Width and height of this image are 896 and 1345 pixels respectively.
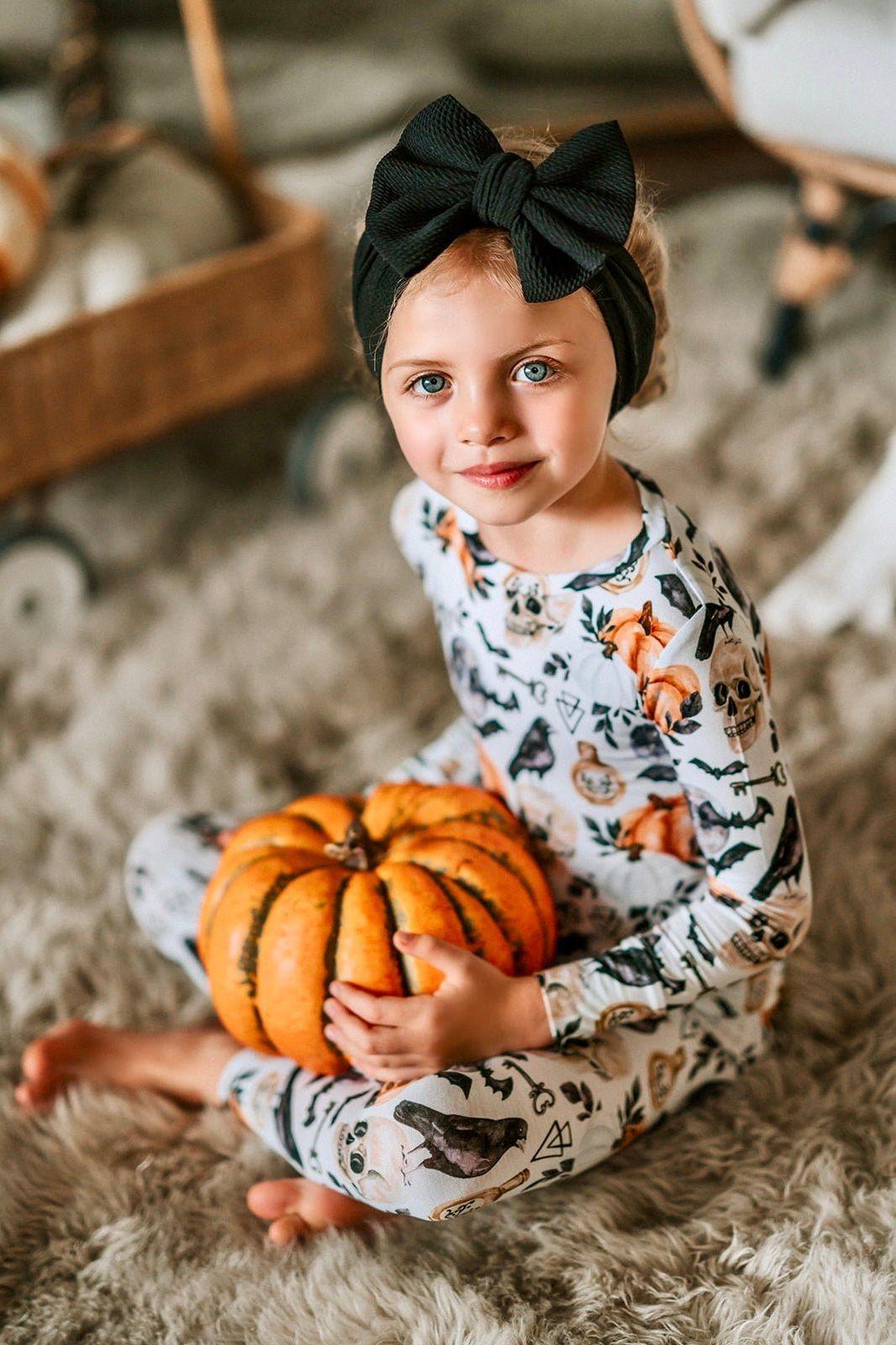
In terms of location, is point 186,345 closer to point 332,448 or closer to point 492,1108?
point 332,448

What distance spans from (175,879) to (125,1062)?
142 mm

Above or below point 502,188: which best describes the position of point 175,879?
below

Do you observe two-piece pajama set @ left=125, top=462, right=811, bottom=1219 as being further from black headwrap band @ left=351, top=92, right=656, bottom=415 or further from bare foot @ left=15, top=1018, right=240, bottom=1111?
black headwrap band @ left=351, top=92, right=656, bottom=415

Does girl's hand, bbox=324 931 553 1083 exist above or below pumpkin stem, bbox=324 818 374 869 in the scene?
below

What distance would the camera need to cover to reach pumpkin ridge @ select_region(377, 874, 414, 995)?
759 millimetres

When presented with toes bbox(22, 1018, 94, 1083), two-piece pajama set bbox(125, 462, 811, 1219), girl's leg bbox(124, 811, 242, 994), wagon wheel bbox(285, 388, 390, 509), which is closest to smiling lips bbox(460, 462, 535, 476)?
two-piece pajama set bbox(125, 462, 811, 1219)

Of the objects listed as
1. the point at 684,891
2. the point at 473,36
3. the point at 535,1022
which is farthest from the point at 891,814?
the point at 473,36

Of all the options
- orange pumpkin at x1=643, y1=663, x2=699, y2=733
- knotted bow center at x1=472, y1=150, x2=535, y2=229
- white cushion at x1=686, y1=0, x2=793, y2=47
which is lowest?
orange pumpkin at x1=643, y1=663, x2=699, y2=733

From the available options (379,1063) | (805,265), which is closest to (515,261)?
(379,1063)

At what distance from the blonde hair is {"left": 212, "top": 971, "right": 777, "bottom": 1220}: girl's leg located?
43 cm

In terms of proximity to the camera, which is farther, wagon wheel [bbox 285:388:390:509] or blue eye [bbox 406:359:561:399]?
wagon wheel [bbox 285:388:390:509]

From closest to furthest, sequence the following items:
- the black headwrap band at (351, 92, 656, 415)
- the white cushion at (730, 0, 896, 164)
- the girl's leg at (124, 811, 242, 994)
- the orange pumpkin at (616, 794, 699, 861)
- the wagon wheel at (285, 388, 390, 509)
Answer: the black headwrap band at (351, 92, 656, 415) → the orange pumpkin at (616, 794, 699, 861) → the girl's leg at (124, 811, 242, 994) → the white cushion at (730, 0, 896, 164) → the wagon wheel at (285, 388, 390, 509)

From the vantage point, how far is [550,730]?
0.81 meters

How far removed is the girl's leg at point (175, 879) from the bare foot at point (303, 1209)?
19cm
